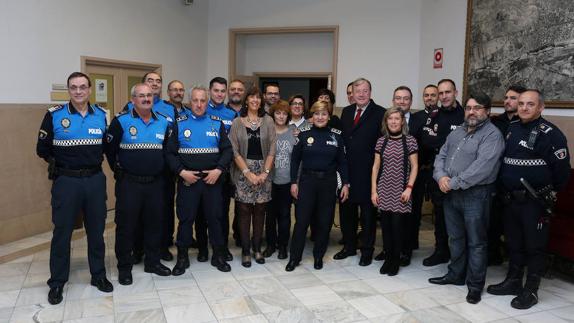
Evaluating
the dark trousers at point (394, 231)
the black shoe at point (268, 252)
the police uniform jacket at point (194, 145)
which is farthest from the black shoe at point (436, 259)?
the police uniform jacket at point (194, 145)

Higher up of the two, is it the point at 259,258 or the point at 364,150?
the point at 364,150

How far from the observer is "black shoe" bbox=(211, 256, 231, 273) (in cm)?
370

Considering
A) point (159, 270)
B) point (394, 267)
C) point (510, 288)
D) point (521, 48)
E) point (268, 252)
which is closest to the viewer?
point (510, 288)

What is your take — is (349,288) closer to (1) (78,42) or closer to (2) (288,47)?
(1) (78,42)

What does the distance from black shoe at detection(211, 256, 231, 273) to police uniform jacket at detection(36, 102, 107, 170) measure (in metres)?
1.27

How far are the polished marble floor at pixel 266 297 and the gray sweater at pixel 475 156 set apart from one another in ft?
2.85

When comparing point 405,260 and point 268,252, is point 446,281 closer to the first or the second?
point 405,260

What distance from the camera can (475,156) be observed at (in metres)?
3.18

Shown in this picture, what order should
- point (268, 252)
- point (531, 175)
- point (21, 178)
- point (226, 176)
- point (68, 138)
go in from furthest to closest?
1. point (21, 178)
2. point (268, 252)
3. point (226, 176)
4. point (531, 175)
5. point (68, 138)

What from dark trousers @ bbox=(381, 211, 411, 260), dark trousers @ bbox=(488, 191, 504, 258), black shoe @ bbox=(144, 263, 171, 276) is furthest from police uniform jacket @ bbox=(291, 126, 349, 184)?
dark trousers @ bbox=(488, 191, 504, 258)

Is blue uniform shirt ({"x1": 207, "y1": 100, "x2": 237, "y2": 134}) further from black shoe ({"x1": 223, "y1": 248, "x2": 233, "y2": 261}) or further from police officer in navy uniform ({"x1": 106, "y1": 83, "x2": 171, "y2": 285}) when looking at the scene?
black shoe ({"x1": 223, "y1": 248, "x2": 233, "y2": 261})

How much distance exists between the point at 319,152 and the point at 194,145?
0.98 metres

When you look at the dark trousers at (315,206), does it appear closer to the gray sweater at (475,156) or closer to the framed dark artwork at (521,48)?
the gray sweater at (475,156)

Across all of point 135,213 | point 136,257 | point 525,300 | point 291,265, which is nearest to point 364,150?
point 291,265
